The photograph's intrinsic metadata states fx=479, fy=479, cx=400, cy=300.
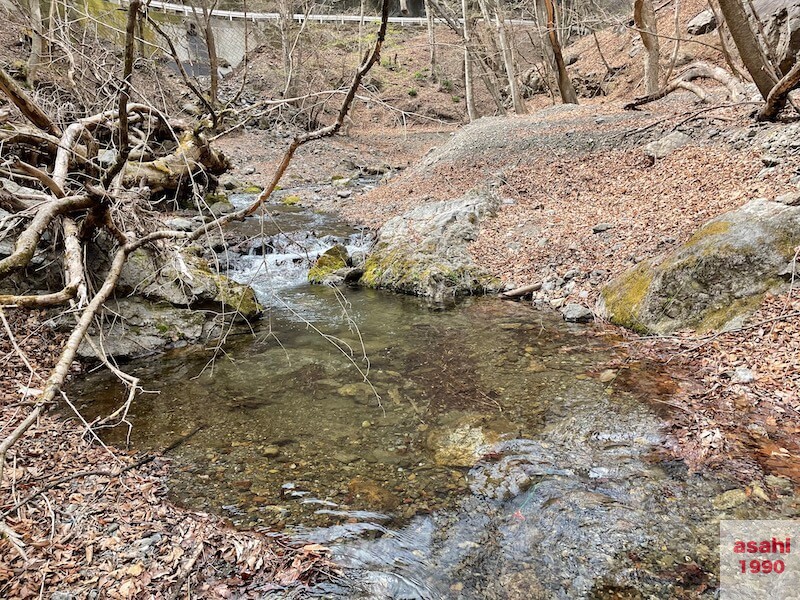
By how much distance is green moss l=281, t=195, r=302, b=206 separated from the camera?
1595 centimetres

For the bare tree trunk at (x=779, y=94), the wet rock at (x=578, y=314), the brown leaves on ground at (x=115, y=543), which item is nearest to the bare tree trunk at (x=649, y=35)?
the bare tree trunk at (x=779, y=94)

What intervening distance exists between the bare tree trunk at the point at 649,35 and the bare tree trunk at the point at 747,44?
4.85 meters

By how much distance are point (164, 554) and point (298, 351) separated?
346 cm

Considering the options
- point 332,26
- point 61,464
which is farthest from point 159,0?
point 61,464

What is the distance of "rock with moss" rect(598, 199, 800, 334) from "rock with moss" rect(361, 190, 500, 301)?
272cm

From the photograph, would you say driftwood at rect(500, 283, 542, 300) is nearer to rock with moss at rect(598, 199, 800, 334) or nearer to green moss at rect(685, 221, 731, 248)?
rock with moss at rect(598, 199, 800, 334)

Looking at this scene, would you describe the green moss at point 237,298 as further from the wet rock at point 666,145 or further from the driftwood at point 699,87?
the driftwood at point 699,87

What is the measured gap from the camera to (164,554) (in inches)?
114

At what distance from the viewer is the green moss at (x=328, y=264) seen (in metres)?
9.58

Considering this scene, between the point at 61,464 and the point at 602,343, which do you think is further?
the point at 602,343

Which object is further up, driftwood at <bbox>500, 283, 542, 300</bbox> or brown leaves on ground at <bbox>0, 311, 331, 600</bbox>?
driftwood at <bbox>500, 283, 542, 300</bbox>

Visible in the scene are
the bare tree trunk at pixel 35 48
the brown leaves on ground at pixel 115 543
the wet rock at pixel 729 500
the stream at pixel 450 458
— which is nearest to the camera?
the brown leaves on ground at pixel 115 543

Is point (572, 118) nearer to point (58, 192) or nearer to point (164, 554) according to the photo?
point (58, 192)

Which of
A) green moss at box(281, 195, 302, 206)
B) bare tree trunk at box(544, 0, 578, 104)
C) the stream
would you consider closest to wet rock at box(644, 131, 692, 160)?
the stream
